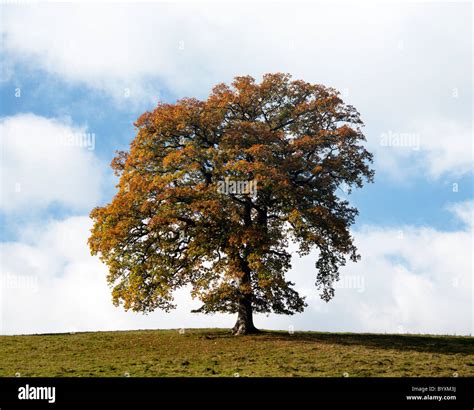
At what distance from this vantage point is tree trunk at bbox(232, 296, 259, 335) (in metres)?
36.6

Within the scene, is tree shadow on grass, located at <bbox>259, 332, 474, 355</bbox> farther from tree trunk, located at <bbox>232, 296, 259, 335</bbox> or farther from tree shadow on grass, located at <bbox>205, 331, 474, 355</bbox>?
tree trunk, located at <bbox>232, 296, 259, 335</bbox>

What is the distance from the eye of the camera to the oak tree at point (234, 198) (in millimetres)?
34625

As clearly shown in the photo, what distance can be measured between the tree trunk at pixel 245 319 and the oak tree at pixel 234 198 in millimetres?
91

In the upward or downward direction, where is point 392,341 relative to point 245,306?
downward

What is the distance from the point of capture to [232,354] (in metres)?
29.9

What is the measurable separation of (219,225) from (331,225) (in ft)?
22.3

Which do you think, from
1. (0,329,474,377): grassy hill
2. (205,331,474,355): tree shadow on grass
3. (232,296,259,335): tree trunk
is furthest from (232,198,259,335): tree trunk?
(0,329,474,377): grassy hill

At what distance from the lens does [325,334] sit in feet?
131

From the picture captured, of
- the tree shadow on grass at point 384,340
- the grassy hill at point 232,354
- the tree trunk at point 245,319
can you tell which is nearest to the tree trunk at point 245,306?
the tree trunk at point 245,319

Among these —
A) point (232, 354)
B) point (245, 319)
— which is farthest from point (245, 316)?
point (232, 354)

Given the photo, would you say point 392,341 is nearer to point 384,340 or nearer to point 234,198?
point 384,340

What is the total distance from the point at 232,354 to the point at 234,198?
10.5 meters

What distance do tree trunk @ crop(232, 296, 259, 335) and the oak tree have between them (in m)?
0.09
